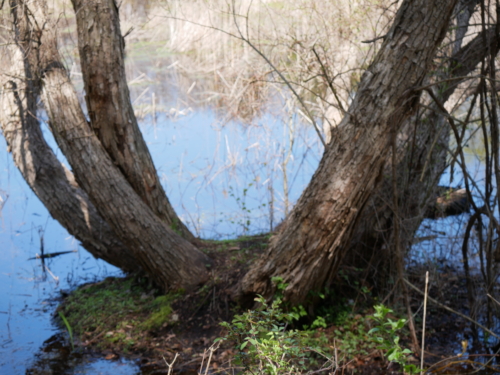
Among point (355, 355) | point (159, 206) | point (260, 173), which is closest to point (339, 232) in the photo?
point (355, 355)

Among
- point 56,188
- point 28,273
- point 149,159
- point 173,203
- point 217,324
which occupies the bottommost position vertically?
point 217,324

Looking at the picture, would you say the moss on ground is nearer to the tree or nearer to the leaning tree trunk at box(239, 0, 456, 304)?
the tree

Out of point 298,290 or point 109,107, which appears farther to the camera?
point 109,107

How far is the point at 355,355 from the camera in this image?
12.9 feet

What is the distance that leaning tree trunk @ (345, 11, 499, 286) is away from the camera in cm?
425

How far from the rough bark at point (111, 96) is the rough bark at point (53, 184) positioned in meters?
0.71

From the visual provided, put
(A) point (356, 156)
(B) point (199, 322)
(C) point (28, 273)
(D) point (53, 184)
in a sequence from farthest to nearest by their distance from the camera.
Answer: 1. (C) point (28, 273)
2. (D) point (53, 184)
3. (B) point (199, 322)
4. (A) point (356, 156)

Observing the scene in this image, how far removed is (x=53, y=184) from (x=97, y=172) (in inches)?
42.3

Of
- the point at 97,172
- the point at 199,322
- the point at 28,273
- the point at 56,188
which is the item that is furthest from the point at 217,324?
the point at 28,273

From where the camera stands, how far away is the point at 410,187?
4324 mm

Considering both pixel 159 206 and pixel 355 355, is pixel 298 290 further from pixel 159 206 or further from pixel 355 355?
pixel 159 206

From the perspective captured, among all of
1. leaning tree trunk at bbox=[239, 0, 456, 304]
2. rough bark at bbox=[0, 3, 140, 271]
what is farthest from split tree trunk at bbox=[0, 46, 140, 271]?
leaning tree trunk at bbox=[239, 0, 456, 304]

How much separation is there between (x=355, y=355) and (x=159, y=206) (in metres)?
2.26

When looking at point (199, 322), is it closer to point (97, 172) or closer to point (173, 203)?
point (97, 172)
